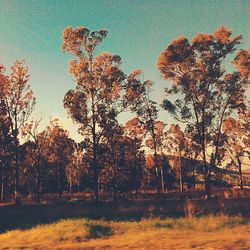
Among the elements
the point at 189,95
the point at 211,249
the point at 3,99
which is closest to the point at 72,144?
the point at 3,99

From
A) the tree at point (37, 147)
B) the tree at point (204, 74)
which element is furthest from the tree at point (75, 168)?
the tree at point (204, 74)

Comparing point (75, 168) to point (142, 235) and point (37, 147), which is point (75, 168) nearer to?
point (37, 147)

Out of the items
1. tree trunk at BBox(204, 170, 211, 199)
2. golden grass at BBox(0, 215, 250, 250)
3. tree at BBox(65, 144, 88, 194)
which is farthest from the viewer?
tree at BBox(65, 144, 88, 194)

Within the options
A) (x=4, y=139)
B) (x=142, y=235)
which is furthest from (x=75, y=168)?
(x=142, y=235)

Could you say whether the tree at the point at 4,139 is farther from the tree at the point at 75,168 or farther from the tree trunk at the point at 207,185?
the tree trunk at the point at 207,185

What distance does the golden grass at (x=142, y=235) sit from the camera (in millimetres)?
10906

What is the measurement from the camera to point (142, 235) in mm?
13008

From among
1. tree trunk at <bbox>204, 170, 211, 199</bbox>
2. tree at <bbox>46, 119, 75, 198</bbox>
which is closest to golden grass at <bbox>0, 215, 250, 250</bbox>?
tree trunk at <bbox>204, 170, 211, 199</bbox>

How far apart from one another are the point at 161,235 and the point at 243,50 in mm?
24499

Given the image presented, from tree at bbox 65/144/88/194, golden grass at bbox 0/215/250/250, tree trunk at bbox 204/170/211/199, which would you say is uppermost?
tree at bbox 65/144/88/194

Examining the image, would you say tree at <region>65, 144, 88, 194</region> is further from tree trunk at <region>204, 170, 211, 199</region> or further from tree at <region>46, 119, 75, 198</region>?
tree trunk at <region>204, 170, 211, 199</region>

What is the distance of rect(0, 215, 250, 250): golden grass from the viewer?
35.8ft

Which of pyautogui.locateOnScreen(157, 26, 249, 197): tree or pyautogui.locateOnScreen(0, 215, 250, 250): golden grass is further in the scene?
pyautogui.locateOnScreen(157, 26, 249, 197): tree

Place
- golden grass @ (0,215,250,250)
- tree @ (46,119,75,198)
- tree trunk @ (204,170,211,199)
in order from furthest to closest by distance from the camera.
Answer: tree @ (46,119,75,198)
tree trunk @ (204,170,211,199)
golden grass @ (0,215,250,250)
